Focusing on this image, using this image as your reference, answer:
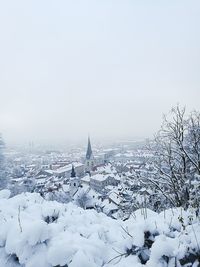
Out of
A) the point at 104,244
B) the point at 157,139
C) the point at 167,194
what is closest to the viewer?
the point at 104,244

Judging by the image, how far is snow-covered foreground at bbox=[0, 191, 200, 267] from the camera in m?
2.33

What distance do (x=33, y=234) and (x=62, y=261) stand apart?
0.44 metres

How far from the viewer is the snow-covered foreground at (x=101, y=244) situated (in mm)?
2326

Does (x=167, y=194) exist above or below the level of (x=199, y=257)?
below

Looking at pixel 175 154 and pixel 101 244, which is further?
pixel 175 154

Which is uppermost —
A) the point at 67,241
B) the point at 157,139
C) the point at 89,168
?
the point at 157,139

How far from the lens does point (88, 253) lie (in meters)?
2.51

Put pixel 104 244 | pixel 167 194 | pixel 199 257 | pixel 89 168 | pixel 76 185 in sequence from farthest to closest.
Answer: pixel 89 168
pixel 76 185
pixel 167 194
pixel 104 244
pixel 199 257

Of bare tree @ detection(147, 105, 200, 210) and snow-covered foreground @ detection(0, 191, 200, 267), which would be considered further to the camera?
bare tree @ detection(147, 105, 200, 210)

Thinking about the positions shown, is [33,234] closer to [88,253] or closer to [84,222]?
[88,253]

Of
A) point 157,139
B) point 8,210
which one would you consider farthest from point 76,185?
point 8,210

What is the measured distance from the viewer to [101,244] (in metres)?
2.74

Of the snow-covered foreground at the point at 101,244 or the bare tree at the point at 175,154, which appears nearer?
the snow-covered foreground at the point at 101,244

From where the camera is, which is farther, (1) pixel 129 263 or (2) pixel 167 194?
(2) pixel 167 194
